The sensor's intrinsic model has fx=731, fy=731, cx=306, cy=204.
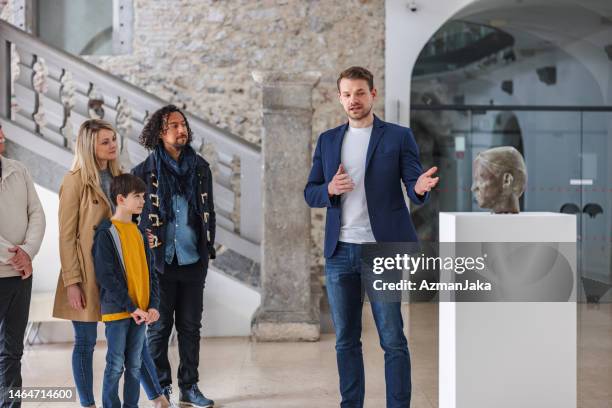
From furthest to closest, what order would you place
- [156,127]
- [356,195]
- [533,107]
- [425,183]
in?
[533,107] < [156,127] < [356,195] < [425,183]

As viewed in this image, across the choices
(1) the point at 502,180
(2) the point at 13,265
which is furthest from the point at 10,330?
(1) the point at 502,180

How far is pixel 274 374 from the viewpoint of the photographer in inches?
175

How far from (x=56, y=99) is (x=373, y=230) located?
155 inches

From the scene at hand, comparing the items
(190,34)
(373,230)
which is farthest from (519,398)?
(190,34)

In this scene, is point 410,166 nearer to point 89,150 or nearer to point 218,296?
point 89,150

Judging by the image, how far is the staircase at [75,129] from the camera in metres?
5.54

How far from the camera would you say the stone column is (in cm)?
538

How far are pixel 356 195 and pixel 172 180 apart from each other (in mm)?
1105

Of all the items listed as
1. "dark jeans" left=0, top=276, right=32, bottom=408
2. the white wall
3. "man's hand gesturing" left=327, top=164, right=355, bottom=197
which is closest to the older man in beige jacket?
"dark jeans" left=0, top=276, right=32, bottom=408

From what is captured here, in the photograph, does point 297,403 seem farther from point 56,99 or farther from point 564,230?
point 56,99

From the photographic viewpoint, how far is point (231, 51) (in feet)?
27.7

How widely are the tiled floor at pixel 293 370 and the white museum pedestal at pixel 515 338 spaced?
3.46ft

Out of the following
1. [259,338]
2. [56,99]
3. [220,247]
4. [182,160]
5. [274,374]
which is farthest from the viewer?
[220,247]

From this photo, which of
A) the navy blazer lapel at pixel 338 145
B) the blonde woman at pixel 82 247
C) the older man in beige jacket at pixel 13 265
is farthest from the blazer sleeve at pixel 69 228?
the navy blazer lapel at pixel 338 145
